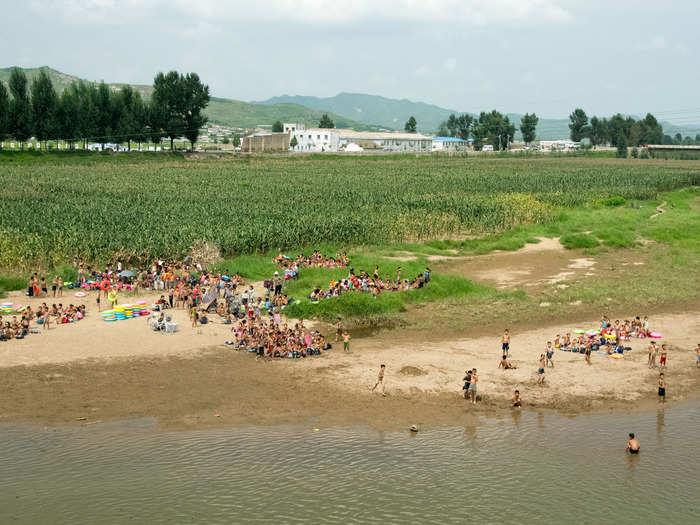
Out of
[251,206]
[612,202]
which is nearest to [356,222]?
[251,206]

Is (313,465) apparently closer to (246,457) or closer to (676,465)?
(246,457)

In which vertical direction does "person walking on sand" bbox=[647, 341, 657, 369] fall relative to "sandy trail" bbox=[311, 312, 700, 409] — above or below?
above

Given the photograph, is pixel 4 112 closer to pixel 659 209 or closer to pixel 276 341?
pixel 659 209

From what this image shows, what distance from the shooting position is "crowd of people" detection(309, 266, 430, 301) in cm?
3528

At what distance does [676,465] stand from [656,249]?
1449 inches

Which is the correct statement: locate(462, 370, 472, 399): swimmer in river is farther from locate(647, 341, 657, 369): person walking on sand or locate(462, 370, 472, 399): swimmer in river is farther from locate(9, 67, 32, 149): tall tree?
locate(9, 67, 32, 149): tall tree

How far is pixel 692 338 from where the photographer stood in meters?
31.9

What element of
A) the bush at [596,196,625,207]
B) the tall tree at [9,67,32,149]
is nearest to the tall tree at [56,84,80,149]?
the tall tree at [9,67,32,149]

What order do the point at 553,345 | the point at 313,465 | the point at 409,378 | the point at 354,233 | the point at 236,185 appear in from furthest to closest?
1. the point at 236,185
2. the point at 354,233
3. the point at 553,345
4. the point at 409,378
5. the point at 313,465

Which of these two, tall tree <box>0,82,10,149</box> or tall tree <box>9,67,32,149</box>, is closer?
tall tree <box>0,82,10,149</box>

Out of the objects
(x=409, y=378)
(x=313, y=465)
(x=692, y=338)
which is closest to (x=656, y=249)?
(x=692, y=338)

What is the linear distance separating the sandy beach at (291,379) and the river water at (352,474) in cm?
133

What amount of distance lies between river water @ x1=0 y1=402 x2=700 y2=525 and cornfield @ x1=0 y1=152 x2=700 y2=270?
74.3ft

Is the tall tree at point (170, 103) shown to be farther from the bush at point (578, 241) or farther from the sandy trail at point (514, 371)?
the sandy trail at point (514, 371)
